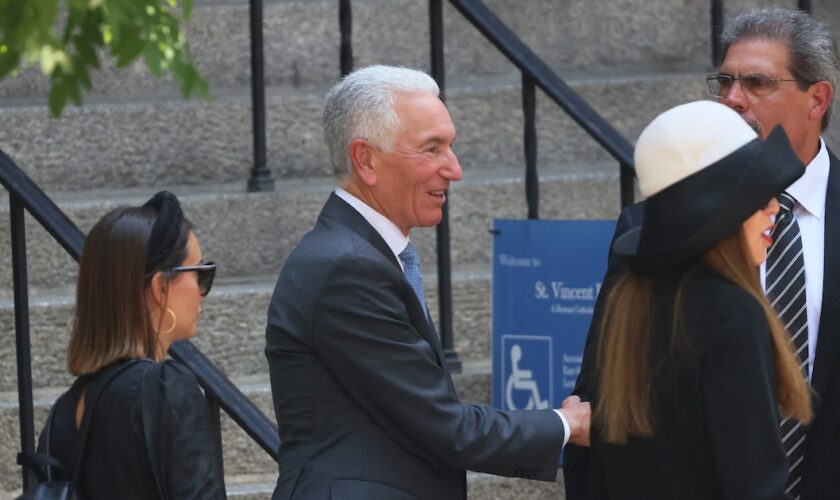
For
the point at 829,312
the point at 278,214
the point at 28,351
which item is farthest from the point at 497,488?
the point at 829,312

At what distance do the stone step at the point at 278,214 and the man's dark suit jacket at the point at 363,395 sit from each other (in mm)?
2160

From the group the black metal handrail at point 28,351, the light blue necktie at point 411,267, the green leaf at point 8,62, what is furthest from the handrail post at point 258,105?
the green leaf at point 8,62

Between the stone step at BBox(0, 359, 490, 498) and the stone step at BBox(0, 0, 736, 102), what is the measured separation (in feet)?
5.16

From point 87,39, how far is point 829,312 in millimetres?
1805

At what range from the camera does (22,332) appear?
4402 mm

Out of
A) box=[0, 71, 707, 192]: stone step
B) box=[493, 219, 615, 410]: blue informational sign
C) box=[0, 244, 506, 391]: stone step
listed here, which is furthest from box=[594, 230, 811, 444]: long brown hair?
box=[0, 71, 707, 192]: stone step

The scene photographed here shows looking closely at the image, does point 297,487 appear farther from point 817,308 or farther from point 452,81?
point 452,81

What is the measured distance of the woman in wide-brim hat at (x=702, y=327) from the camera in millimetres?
2840

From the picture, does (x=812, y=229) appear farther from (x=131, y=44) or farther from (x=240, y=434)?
(x=240, y=434)

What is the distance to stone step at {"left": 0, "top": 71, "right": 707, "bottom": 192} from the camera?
5855mm

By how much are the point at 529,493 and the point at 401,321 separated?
186 cm

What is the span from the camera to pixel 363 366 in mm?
3277

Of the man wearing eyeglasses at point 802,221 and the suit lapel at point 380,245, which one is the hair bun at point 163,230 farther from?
the man wearing eyeglasses at point 802,221

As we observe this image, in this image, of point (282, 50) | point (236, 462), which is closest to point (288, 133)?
point (282, 50)
